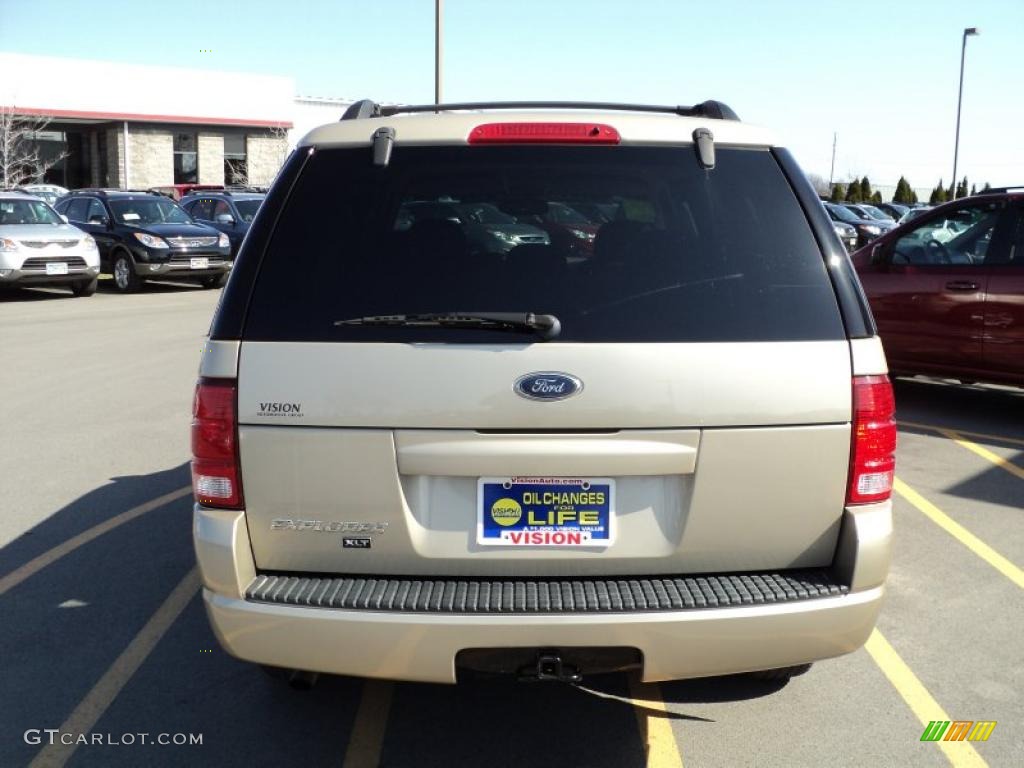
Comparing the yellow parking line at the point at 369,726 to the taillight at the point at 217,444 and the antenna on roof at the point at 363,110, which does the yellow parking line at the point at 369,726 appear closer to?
the taillight at the point at 217,444

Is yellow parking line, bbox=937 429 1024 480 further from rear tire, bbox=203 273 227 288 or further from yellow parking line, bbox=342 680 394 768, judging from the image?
rear tire, bbox=203 273 227 288

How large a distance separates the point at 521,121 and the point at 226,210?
818 inches

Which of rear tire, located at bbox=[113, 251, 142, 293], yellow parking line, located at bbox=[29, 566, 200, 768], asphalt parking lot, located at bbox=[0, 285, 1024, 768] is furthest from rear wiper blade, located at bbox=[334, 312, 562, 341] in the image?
rear tire, located at bbox=[113, 251, 142, 293]

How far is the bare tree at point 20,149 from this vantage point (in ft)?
145

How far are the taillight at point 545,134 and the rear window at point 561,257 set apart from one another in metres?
0.03

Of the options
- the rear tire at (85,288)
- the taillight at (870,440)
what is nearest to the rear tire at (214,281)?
the rear tire at (85,288)

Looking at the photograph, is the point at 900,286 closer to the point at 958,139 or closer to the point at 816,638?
the point at 816,638

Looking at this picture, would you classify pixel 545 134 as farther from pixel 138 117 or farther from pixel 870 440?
pixel 138 117

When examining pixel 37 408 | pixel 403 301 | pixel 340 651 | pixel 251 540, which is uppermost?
pixel 403 301

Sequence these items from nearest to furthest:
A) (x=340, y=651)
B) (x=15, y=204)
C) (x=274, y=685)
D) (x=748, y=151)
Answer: (x=340, y=651) → (x=748, y=151) → (x=274, y=685) → (x=15, y=204)

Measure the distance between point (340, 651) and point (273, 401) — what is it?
2.36ft

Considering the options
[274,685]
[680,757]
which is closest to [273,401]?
[274,685]

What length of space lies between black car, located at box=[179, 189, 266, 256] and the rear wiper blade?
1953 cm

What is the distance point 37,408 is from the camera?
8.89 metres
